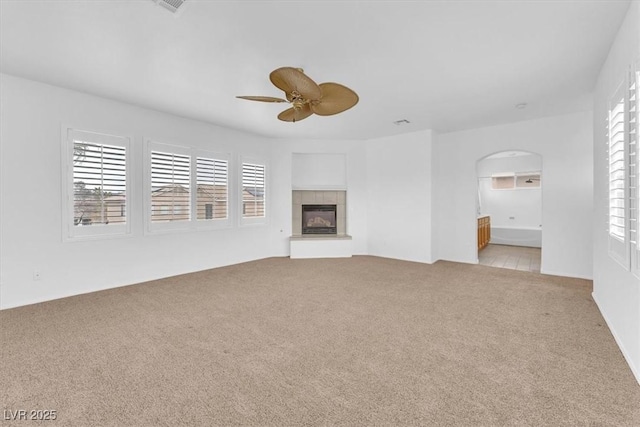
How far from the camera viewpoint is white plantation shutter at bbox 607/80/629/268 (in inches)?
90.3

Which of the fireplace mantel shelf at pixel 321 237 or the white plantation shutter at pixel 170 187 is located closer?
the white plantation shutter at pixel 170 187

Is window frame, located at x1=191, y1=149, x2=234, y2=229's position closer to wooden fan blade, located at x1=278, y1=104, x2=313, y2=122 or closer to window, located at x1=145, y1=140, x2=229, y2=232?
window, located at x1=145, y1=140, x2=229, y2=232

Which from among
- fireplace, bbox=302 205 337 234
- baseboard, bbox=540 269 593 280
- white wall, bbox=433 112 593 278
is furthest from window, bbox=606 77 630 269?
fireplace, bbox=302 205 337 234

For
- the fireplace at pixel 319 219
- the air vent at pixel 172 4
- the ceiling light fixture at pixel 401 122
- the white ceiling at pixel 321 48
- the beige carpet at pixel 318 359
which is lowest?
the beige carpet at pixel 318 359

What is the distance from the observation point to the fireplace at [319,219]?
6.90 meters

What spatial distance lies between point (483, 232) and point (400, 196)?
3.10m

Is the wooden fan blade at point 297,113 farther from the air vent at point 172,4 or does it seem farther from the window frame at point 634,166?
the window frame at point 634,166

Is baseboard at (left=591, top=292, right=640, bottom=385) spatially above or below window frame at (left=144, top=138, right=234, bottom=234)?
below

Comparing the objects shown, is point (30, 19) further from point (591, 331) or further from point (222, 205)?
point (591, 331)

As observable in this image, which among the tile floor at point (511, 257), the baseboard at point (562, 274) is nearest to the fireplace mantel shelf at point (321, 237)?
the tile floor at point (511, 257)

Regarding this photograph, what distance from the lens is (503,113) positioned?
478cm

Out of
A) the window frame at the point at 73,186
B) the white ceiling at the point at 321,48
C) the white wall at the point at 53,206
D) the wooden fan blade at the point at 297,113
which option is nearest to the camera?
the white ceiling at the point at 321,48

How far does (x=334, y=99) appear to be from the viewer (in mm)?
2830

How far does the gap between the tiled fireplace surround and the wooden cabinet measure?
345 centimetres
